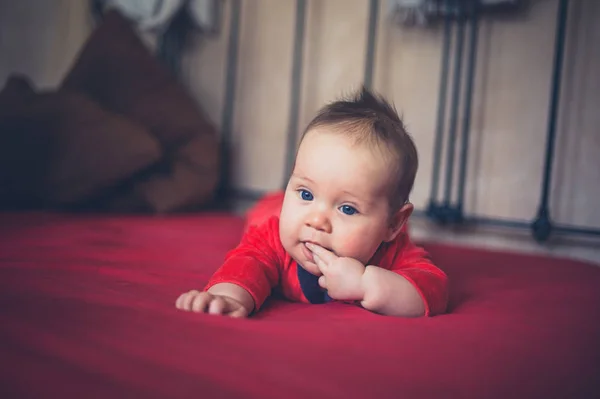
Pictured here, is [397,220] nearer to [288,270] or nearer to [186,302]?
[288,270]

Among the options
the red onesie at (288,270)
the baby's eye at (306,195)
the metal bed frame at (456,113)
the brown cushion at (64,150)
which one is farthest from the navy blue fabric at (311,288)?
the brown cushion at (64,150)

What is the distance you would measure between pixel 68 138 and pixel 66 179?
0.40 ft

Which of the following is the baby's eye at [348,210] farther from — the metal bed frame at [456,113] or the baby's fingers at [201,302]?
the metal bed frame at [456,113]

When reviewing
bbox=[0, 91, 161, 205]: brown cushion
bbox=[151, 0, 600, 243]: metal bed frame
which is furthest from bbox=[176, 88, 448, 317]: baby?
bbox=[0, 91, 161, 205]: brown cushion

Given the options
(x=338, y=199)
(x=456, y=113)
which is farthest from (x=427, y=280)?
(x=456, y=113)

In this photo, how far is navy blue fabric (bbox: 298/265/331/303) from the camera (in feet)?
2.42

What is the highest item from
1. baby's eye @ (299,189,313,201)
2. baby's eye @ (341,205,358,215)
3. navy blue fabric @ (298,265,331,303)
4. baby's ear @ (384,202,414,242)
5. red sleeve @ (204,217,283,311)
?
baby's eye @ (299,189,313,201)

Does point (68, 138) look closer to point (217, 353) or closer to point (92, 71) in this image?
point (92, 71)

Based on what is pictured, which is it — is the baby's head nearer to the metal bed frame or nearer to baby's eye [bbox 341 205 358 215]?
baby's eye [bbox 341 205 358 215]

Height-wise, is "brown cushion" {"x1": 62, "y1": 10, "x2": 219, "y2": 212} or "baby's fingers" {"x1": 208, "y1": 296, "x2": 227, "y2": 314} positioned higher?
"brown cushion" {"x1": 62, "y1": 10, "x2": 219, "y2": 212}

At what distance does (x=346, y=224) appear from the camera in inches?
27.4

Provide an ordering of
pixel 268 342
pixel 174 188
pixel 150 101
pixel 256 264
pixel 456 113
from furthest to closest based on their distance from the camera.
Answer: pixel 150 101 < pixel 174 188 < pixel 456 113 < pixel 256 264 < pixel 268 342

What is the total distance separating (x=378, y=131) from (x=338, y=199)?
11cm

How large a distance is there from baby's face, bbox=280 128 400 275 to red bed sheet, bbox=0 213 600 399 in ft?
0.30
